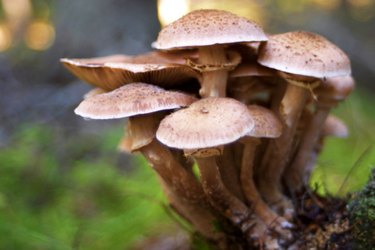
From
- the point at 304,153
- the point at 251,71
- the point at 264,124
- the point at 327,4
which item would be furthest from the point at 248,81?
the point at 327,4

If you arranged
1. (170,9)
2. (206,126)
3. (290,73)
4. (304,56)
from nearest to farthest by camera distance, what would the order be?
(206,126) → (304,56) → (290,73) → (170,9)

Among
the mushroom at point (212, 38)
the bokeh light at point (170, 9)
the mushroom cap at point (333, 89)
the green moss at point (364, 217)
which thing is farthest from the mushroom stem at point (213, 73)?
the bokeh light at point (170, 9)

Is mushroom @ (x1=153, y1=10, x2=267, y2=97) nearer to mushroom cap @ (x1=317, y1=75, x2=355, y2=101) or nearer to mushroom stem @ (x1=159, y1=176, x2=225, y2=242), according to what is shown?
mushroom cap @ (x1=317, y1=75, x2=355, y2=101)

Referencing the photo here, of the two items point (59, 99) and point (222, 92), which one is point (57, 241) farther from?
point (59, 99)

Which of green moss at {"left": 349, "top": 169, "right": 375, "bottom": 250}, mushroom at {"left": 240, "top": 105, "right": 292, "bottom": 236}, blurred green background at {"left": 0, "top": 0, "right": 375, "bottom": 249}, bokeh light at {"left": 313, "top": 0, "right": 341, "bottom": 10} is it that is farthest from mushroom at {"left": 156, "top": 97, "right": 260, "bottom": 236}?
bokeh light at {"left": 313, "top": 0, "right": 341, "bottom": 10}

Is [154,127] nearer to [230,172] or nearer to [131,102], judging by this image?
[131,102]

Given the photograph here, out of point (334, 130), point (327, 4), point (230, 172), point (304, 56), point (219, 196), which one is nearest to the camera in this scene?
point (304, 56)

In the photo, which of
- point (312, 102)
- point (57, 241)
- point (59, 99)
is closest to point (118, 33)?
point (59, 99)
